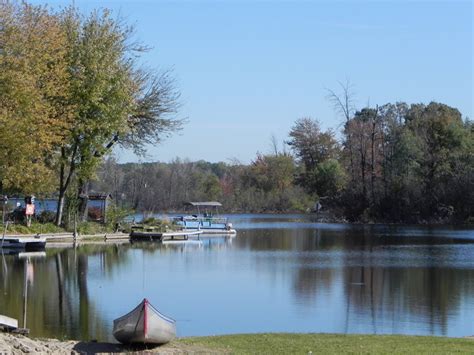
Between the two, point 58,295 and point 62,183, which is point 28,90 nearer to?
point 58,295

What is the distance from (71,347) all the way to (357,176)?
2787 inches

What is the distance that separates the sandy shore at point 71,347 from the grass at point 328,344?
1.57ft

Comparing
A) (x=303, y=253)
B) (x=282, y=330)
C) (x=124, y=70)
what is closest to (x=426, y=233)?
(x=303, y=253)

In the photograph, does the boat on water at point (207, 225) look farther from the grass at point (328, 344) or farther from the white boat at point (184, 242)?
the grass at point (328, 344)

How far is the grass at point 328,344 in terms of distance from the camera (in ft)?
49.6

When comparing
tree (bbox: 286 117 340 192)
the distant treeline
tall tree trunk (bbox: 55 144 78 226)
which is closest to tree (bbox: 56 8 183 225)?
tall tree trunk (bbox: 55 144 78 226)

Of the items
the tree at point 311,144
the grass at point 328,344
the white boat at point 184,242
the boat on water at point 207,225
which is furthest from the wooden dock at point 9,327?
the tree at point 311,144

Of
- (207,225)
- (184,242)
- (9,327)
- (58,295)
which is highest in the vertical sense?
(207,225)

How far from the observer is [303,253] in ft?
139

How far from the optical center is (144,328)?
50.6 feet

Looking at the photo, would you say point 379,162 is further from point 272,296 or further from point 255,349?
point 255,349

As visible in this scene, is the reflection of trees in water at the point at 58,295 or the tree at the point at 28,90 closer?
the reflection of trees in water at the point at 58,295

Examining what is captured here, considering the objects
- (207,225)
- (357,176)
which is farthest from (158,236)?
(357,176)

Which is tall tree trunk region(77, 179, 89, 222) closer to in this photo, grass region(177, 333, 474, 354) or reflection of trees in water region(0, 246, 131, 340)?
reflection of trees in water region(0, 246, 131, 340)
